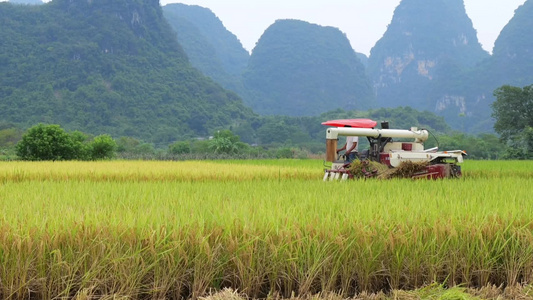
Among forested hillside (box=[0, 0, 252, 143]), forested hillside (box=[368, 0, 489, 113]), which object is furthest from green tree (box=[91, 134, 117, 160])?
forested hillside (box=[368, 0, 489, 113])

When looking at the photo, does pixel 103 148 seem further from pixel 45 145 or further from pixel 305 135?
pixel 305 135

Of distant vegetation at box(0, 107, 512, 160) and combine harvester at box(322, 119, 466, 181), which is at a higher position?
combine harvester at box(322, 119, 466, 181)

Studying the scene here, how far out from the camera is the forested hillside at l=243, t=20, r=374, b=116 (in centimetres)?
14112

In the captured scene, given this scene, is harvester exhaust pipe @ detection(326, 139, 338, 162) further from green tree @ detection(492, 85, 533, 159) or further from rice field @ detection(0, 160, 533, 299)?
green tree @ detection(492, 85, 533, 159)

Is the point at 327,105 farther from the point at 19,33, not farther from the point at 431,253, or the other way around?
the point at 431,253

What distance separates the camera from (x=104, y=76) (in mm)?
84125

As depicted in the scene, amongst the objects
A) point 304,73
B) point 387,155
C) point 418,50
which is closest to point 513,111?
point 387,155

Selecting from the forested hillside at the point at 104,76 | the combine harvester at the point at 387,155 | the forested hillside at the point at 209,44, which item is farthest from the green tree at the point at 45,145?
the forested hillside at the point at 209,44

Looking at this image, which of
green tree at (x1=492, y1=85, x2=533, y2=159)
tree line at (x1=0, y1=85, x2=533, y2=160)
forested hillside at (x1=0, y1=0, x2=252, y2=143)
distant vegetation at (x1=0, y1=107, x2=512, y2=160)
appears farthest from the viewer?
forested hillside at (x1=0, y1=0, x2=252, y2=143)

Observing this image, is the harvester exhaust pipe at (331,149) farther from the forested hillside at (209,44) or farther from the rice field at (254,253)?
the forested hillside at (209,44)

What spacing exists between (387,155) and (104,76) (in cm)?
8327

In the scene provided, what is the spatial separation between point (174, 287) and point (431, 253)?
61.7 inches

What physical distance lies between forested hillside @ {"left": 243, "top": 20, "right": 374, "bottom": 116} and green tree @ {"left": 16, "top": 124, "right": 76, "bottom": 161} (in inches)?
4345

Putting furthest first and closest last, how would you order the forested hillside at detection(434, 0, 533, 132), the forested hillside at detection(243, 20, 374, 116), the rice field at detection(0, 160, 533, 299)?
the forested hillside at detection(243, 20, 374, 116), the forested hillside at detection(434, 0, 533, 132), the rice field at detection(0, 160, 533, 299)
